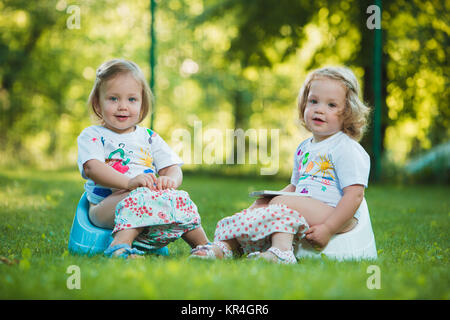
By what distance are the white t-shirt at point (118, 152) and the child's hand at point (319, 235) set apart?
952 mm

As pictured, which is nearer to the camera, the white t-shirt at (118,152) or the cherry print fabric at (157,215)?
the cherry print fabric at (157,215)

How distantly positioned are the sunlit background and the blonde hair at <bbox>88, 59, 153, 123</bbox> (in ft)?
14.4

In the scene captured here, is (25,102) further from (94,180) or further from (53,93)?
(94,180)

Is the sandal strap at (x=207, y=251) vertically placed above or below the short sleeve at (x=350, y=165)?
below

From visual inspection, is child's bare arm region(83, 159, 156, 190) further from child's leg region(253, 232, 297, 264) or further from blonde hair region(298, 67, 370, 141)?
blonde hair region(298, 67, 370, 141)

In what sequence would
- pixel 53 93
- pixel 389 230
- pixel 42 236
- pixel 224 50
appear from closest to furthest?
pixel 42 236 → pixel 389 230 → pixel 224 50 → pixel 53 93

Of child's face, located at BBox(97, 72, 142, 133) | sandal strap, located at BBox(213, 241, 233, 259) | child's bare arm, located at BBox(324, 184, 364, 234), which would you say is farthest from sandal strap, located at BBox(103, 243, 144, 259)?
child's bare arm, located at BBox(324, 184, 364, 234)

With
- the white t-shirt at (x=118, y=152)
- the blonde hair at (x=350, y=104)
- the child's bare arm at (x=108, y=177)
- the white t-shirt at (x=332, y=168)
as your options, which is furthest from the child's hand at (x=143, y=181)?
the blonde hair at (x=350, y=104)

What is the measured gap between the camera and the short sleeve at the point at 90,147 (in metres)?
2.79

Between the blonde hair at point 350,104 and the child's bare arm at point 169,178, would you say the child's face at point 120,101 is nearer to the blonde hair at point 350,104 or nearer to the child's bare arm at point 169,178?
the child's bare arm at point 169,178

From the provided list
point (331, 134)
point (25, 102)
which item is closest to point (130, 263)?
point (331, 134)

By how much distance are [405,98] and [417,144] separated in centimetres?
80

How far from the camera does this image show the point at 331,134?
295 cm

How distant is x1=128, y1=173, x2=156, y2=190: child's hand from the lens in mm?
2650
